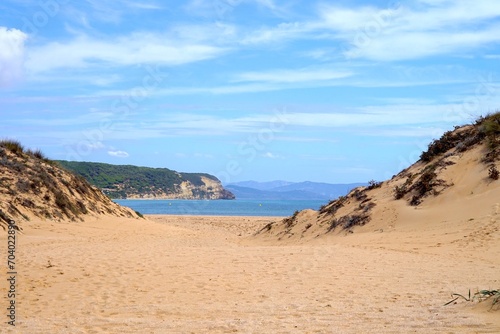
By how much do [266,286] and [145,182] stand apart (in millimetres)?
140559

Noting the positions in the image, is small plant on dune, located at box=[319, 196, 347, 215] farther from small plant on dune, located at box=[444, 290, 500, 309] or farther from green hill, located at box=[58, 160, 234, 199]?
green hill, located at box=[58, 160, 234, 199]

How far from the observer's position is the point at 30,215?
23.8 m

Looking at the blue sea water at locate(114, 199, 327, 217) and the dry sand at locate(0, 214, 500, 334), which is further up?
the blue sea water at locate(114, 199, 327, 217)

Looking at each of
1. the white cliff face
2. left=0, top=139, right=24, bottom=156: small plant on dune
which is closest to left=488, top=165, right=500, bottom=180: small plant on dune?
left=0, top=139, right=24, bottom=156: small plant on dune

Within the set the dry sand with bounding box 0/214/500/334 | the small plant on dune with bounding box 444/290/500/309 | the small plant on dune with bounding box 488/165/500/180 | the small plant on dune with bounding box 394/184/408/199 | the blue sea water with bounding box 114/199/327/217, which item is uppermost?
the small plant on dune with bounding box 488/165/500/180

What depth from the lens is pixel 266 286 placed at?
35.3 feet

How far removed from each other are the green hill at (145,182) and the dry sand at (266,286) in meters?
113

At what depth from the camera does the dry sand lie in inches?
307

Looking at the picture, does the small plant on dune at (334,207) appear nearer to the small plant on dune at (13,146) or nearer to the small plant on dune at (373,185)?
the small plant on dune at (373,185)

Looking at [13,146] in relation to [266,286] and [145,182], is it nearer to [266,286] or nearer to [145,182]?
[266,286]

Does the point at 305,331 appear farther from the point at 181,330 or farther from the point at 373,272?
the point at 373,272

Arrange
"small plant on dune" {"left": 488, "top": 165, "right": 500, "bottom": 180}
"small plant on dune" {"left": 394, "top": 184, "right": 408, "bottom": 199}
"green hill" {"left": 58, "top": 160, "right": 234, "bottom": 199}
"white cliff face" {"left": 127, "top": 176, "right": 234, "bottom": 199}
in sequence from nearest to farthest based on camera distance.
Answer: "small plant on dune" {"left": 488, "top": 165, "right": 500, "bottom": 180}, "small plant on dune" {"left": 394, "top": 184, "right": 408, "bottom": 199}, "green hill" {"left": 58, "top": 160, "right": 234, "bottom": 199}, "white cliff face" {"left": 127, "top": 176, "right": 234, "bottom": 199}

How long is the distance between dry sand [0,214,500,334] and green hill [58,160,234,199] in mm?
113312

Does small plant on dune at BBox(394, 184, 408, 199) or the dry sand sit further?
small plant on dune at BBox(394, 184, 408, 199)
